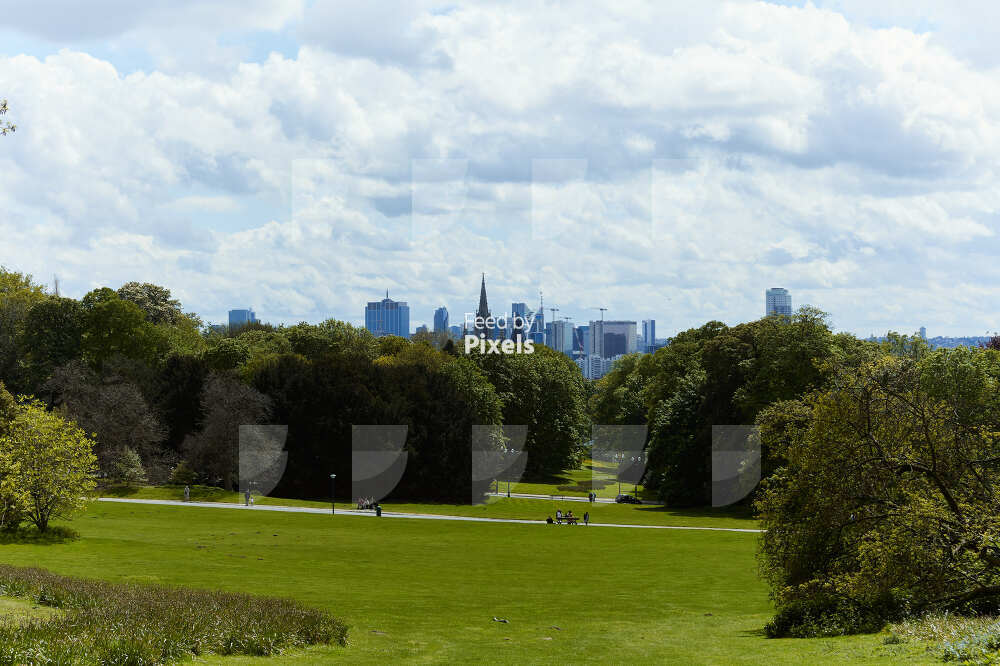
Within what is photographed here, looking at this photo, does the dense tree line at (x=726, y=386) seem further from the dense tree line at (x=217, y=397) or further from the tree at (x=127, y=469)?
the tree at (x=127, y=469)

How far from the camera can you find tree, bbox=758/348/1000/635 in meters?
16.9

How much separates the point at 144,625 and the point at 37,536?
24.5 metres

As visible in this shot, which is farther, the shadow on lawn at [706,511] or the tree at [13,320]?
the tree at [13,320]

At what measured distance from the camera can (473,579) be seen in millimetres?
29703

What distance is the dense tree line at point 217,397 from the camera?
62.9 m

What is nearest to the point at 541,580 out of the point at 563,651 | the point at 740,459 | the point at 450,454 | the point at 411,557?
the point at 411,557

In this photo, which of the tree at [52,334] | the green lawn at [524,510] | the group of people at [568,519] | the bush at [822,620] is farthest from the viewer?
the tree at [52,334]

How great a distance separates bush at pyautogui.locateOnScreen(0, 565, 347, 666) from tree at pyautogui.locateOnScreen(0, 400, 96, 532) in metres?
16.6

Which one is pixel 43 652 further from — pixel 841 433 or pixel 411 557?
pixel 411 557

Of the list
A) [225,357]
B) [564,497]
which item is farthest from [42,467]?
[564,497]

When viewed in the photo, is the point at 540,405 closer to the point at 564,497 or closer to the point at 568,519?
the point at 564,497

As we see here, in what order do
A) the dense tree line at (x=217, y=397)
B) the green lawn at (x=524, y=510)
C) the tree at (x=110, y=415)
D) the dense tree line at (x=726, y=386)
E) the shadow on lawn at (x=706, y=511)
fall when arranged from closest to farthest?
the green lawn at (x=524, y=510) → the shadow on lawn at (x=706, y=511) → the dense tree line at (x=726, y=386) → the tree at (x=110, y=415) → the dense tree line at (x=217, y=397)

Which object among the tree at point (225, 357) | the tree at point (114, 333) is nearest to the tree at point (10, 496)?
the tree at point (114, 333)

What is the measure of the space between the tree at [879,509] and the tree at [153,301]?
90.6 m
